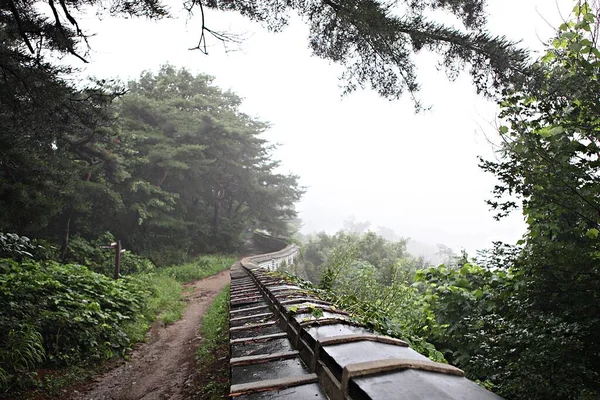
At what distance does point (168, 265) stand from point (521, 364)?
17541 millimetres

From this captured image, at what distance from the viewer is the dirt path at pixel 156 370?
15.0ft

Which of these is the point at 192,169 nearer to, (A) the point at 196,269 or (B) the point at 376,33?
(A) the point at 196,269

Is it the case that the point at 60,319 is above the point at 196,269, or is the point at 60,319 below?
above

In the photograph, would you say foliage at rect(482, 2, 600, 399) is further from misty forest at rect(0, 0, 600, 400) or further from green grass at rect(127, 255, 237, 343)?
green grass at rect(127, 255, 237, 343)

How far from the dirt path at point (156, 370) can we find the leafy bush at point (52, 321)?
497 millimetres

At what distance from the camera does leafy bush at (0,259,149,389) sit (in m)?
4.53

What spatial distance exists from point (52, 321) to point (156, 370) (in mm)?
1868

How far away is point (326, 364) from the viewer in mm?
1735

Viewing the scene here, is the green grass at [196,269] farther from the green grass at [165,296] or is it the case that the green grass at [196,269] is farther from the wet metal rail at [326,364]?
the wet metal rail at [326,364]

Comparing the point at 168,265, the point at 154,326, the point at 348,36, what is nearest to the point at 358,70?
the point at 348,36

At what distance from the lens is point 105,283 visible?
7891mm

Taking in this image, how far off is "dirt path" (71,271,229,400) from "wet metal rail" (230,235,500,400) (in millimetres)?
2691

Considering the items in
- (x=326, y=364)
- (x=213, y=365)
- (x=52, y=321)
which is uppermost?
(x=326, y=364)

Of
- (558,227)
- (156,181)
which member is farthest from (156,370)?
(156,181)
